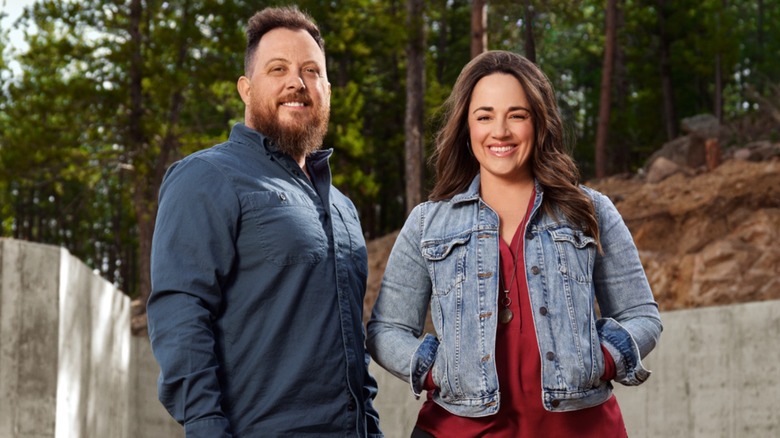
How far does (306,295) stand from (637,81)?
25.5 metres

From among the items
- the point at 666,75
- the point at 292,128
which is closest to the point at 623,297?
the point at 292,128

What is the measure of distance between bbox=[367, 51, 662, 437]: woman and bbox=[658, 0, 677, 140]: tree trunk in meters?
22.8

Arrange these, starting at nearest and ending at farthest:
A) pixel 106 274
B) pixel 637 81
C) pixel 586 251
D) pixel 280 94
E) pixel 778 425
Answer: pixel 586 251
pixel 280 94
pixel 778 425
pixel 637 81
pixel 106 274

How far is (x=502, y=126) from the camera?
332 centimetres

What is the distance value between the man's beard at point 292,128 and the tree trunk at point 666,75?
22.7 m

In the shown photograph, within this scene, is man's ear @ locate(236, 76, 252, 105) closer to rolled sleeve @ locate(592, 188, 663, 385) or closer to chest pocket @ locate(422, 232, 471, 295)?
chest pocket @ locate(422, 232, 471, 295)

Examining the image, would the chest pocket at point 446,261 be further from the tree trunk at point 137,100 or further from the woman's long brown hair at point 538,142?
the tree trunk at point 137,100

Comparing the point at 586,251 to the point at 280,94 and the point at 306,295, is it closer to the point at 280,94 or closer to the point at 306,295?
the point at 306,295

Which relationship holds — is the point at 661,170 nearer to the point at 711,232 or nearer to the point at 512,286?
the point at 711,232

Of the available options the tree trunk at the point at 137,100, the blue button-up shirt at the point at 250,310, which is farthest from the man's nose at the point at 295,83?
the tree trunk at the point at 137,100

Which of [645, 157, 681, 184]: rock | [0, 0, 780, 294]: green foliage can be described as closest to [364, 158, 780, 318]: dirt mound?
[645, 157, 681, 184]: rock

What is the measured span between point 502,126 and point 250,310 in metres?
0.97

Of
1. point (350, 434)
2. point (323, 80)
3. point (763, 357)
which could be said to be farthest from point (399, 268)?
point (763, 357)

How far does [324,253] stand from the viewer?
341cm
